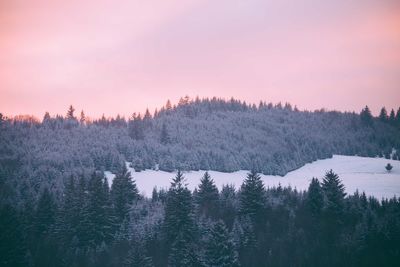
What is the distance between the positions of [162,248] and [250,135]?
127 m

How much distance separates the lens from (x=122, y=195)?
89.9 meters

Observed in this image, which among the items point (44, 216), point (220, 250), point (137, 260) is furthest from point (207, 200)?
point (44, 216)

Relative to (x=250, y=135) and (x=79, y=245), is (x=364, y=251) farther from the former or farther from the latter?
(x=250, y=135)

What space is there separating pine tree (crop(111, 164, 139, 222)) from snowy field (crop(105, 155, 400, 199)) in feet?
95.4

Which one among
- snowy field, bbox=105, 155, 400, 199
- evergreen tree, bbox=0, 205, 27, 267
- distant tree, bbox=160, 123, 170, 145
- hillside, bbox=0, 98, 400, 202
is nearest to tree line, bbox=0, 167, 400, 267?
evergreen tree, bbox=0, 205, 27, 267

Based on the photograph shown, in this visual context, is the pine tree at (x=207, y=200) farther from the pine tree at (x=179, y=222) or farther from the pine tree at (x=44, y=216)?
the pine tree at (x=44, y=216)

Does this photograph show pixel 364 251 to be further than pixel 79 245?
No

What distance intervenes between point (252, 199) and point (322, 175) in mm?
76899

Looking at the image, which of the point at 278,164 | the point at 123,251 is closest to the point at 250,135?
the point at 278,164

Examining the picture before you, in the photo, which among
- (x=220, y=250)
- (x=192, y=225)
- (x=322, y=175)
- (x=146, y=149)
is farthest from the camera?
(x=146, y=149)

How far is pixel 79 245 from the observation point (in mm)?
80812

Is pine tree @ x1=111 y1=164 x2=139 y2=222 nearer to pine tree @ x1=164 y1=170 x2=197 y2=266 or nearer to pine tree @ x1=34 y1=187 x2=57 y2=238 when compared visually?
pine tree @ x1=34 y1=187 x2=57 y2=238

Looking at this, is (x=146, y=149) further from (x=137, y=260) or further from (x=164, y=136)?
(x=137, y=260)

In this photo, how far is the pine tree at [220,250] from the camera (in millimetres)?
64250
